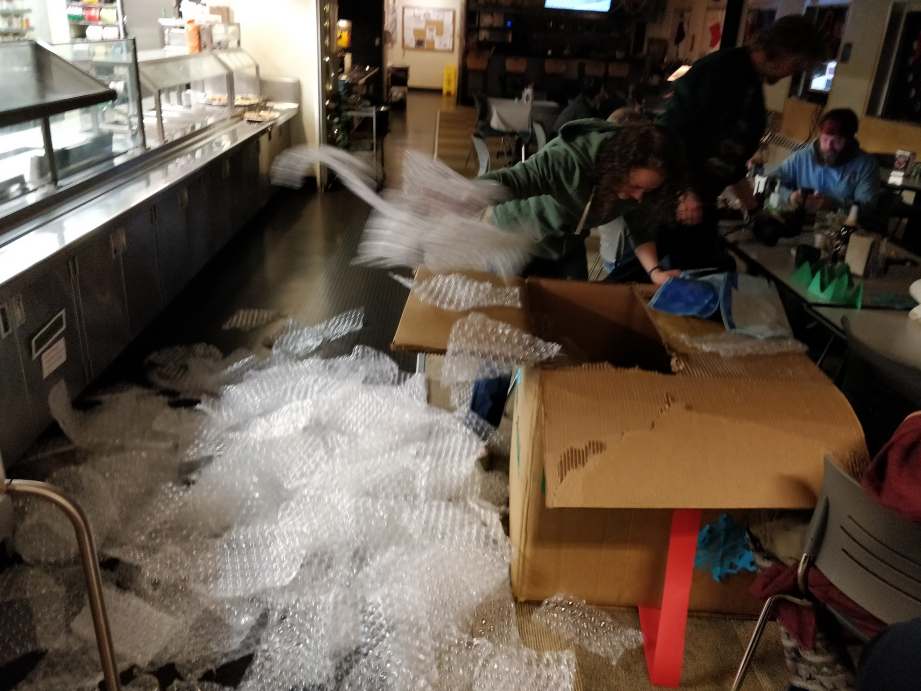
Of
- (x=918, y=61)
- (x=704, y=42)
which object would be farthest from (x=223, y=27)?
(x=704, y=42)

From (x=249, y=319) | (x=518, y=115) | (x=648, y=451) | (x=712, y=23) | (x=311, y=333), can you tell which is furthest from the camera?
(x=712, y=23)

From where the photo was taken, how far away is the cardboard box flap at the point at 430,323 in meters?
1.61

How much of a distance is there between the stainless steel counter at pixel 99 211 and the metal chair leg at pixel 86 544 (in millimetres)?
1225

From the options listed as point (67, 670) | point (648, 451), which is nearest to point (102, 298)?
point (67, 670)

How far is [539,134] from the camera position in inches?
212

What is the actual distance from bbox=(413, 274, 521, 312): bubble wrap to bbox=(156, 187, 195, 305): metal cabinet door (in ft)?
6.53

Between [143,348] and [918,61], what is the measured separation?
551 cm

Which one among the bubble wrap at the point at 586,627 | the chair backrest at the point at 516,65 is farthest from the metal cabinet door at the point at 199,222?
the chair backrest at the point at 516,65

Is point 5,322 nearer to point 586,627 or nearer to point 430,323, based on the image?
point 430,323

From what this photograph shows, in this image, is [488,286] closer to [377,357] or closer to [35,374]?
[377,357]

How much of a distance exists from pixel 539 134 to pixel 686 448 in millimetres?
4413

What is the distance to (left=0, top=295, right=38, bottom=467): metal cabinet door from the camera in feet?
6.68

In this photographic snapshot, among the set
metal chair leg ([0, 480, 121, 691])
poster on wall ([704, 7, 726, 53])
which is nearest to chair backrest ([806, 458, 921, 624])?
metal chair leg ([0, 480, 121, 691])

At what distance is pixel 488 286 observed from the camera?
183 centimetres
